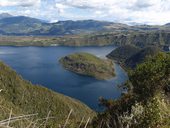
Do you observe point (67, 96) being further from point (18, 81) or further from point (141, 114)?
point (141, 114)

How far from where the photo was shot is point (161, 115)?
16875 millimetres

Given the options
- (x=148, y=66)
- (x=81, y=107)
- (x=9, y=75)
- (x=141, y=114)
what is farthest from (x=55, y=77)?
(x=141, y=114)

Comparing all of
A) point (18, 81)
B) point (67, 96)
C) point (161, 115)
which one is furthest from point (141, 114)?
point (18, 81)

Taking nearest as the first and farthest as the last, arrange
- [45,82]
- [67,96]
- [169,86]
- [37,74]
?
[169,86]
[67,96]
[45,82]
[37,74]

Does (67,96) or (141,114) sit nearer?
(141,114)

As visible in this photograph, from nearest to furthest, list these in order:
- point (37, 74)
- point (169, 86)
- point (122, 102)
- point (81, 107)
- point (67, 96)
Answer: point (169, 86) < point (122, 102) < point (81, 107) < point (67, 96) < point (37, 74)

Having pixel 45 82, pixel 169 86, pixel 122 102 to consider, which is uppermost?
pixel 169 86

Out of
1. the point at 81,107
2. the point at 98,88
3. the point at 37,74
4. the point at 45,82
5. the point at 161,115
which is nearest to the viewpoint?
the point at 161,115

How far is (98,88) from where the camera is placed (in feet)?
522

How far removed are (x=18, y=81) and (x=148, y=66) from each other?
118m

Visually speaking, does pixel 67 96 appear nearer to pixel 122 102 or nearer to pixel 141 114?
pixel 122 102

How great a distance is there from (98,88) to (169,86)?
12345 cm

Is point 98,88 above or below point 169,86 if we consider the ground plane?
below

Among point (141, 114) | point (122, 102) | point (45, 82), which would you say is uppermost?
point (141, 114)
